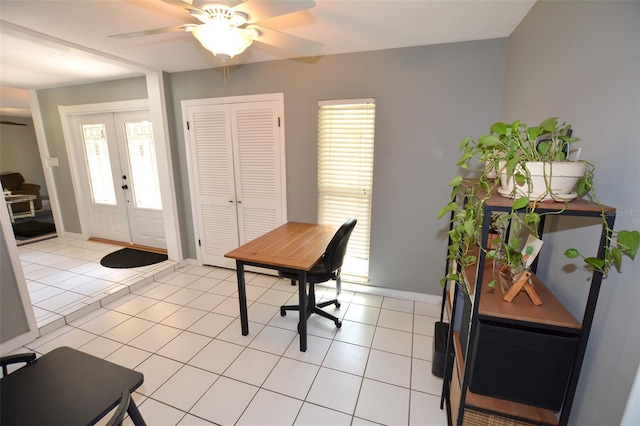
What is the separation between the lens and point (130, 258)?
12.8 ft

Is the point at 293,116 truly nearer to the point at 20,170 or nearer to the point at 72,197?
the point at 72,197

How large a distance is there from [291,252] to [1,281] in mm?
2315

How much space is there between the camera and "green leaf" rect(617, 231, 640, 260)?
77 centimetres

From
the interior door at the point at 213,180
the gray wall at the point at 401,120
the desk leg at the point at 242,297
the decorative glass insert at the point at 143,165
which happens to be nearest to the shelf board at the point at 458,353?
the gray wall at the point at 401,120

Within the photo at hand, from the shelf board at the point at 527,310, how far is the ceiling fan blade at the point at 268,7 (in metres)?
1.50

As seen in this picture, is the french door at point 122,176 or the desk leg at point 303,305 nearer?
the desk leg at point 303,305

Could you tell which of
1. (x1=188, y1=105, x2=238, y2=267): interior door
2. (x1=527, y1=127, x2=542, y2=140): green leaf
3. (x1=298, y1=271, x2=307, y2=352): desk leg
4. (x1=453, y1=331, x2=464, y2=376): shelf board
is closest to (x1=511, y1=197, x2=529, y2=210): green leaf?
(x1=527, y1=127, x2=542, y2=140): green leaf

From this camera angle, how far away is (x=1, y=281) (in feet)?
7.05

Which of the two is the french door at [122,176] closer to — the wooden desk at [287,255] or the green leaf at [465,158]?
the wooden desk at [287,255]

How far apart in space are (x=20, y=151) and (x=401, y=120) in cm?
905

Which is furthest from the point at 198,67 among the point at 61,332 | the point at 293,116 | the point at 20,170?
the point at 20,170

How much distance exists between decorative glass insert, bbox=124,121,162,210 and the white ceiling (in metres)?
1.01

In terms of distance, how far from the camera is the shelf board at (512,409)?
1.09 metres

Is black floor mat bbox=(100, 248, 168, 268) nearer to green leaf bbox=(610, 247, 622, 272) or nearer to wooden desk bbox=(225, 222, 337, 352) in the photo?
wooden desk bbox=(225, 222, 337, 352)
